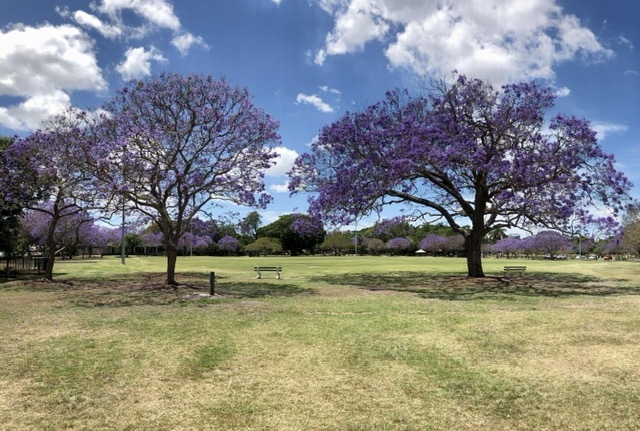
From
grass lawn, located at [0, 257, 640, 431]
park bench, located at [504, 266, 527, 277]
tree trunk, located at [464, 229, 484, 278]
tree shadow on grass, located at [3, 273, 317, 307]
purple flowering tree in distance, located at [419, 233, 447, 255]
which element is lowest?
grass lawn, located at [0, 257, 640, 431]

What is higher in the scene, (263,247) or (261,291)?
(263,247)

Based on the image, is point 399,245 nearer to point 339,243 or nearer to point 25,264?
point 339,243

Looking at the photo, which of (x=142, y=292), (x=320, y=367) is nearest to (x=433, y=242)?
(x=142, y=292)

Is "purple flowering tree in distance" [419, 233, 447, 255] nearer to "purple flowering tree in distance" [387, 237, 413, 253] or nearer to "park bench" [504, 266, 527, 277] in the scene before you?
"purple flowering tree in distance" [387, 237, 413, 253]

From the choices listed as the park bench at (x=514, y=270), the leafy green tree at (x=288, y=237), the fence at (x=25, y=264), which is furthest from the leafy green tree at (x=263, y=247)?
the park bench at (x=514, y=270)

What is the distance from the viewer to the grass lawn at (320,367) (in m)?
5.90

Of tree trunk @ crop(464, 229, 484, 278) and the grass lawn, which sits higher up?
tree trunk @ crop(464, 229, 484, 278)

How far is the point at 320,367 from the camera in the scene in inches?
317

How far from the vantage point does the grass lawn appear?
19.4 feet

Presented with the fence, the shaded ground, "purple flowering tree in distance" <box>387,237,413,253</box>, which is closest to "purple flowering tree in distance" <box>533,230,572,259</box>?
"purple flowering tree in distance" <box>387,237,413,253</box>

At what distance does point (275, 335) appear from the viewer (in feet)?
35.0

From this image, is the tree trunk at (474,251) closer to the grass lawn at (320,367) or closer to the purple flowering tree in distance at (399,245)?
the grass lawn at (320,367)

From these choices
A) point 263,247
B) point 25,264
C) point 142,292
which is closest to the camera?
point 142,292

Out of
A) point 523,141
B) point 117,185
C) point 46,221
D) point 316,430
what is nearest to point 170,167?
point 117,185
